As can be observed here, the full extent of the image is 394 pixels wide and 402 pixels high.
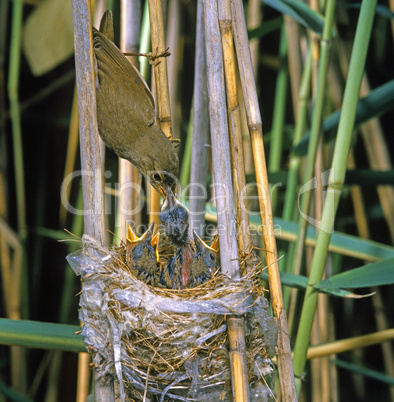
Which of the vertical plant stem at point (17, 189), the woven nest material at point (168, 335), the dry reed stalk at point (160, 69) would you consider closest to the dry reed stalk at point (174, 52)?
the dry reed stalk at point (160, 69)

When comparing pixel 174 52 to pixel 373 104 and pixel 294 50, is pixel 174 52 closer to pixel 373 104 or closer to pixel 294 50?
pixel 294 50

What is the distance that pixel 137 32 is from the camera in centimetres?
144

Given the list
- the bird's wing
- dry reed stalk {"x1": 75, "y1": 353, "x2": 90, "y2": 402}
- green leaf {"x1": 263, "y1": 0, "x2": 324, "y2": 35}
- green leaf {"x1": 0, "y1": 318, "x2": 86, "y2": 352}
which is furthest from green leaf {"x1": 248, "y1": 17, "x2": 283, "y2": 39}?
dry reed stalk {"x1": 75, "y1": 353, "x2": 90, "y2": 402}

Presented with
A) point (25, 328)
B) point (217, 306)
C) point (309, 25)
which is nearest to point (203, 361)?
point (217, 306)

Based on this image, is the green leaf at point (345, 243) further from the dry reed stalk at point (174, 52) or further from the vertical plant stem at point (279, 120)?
the dry reed stalk at point (174, 52)

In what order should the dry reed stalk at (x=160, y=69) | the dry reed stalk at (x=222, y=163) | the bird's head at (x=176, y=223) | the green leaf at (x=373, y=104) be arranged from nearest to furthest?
the dry reed stalk at (x=222, y=163)
the dry reed stalk at (x=160, y=69)
the green leaf at (x=373, y=104)
the bird's head at (x=176, y=223)

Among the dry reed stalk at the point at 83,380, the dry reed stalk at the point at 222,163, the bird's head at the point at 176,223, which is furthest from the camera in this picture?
the dry reed stalk at the point at 83,380

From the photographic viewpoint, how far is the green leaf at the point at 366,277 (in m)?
0.98

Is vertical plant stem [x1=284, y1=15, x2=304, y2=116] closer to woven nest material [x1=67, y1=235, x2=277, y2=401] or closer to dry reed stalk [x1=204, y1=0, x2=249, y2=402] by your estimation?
dry reed stalk [x1=204, y1=0, x2=249, y2=402]

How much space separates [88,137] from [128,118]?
0.84 meters

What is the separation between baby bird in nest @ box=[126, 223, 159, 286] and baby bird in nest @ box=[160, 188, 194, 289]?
6 cm

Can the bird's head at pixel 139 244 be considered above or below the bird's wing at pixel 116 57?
below

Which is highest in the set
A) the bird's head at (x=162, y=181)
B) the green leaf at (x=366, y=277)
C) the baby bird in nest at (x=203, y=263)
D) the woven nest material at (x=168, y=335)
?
the bird's head at (x=162, y=181)

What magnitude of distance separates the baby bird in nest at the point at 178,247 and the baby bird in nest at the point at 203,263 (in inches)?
2.2
